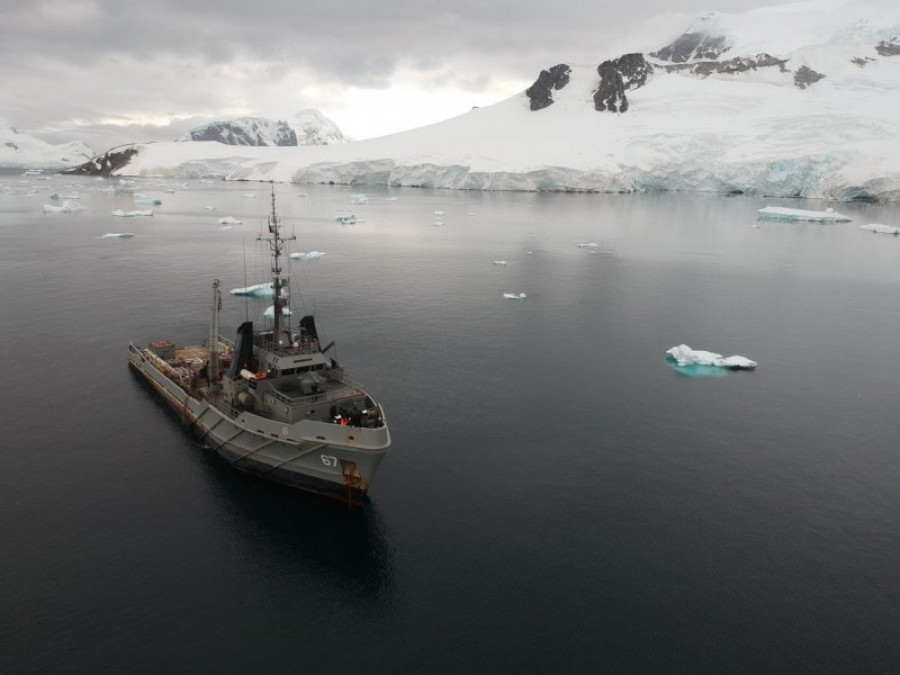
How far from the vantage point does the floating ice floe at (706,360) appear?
42000 millimetres

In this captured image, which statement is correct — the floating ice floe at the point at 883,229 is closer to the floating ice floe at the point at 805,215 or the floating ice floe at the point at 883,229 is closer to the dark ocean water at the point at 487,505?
the floating ice floe at the point at 805,215

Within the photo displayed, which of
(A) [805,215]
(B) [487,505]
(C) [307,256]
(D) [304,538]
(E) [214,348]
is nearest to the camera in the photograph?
(D) [304,538]

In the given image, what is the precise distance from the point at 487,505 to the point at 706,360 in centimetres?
2383

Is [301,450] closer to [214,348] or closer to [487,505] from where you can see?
[487,505]

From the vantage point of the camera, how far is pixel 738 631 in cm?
1945

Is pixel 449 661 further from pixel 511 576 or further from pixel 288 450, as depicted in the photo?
pixel 288 450

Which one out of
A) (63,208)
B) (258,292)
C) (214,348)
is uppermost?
(63,208)

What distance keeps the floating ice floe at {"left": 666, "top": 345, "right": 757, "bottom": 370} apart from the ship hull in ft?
84.6

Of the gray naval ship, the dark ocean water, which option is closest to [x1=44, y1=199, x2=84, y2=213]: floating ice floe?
the dark ocean water

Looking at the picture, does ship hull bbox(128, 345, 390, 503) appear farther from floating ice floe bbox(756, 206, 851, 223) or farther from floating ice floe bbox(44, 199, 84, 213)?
floating ice floe bbox(756, 206, 851, 223)

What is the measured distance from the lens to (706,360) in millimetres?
42000

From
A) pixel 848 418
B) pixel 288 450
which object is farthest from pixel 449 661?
pixel 848 418

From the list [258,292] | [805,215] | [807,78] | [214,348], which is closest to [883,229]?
[805,215]

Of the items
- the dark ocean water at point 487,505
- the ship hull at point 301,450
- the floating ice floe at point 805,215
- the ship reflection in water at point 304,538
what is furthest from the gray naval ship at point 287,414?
the floating ice floe at point 805,215
